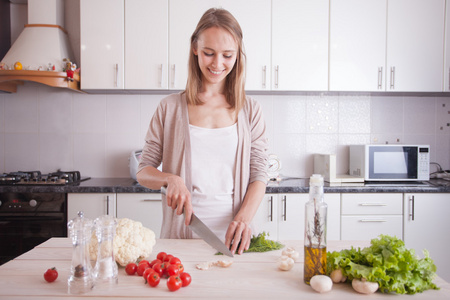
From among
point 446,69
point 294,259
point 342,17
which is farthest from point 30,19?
point 446,69

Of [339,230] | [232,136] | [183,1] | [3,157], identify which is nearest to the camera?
[232,136]

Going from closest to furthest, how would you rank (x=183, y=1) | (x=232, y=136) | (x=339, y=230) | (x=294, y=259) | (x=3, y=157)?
(x=294, y=259) < (x=232, y=136) < (x=339, y=230) < (x=183, y=1) < (x=3, y=157)

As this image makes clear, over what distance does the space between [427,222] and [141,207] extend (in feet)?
6.46

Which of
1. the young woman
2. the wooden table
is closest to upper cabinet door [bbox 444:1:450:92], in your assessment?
the young woman

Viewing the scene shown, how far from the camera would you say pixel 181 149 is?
1430mm

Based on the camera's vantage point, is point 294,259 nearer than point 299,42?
Yes

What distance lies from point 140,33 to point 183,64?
395 mm

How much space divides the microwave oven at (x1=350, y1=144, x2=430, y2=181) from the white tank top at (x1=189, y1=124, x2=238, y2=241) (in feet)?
5.23

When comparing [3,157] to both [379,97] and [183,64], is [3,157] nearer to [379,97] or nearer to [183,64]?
[183,64]

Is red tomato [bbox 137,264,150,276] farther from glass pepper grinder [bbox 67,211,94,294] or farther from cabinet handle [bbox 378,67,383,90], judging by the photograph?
cabinet handle [bbox 378,67,383,90]

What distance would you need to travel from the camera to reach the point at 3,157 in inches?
117

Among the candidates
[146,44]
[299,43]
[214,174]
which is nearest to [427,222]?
[299,43]

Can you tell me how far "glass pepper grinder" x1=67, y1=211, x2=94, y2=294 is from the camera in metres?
0.86

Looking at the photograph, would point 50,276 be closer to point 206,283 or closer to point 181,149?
point 206,283
